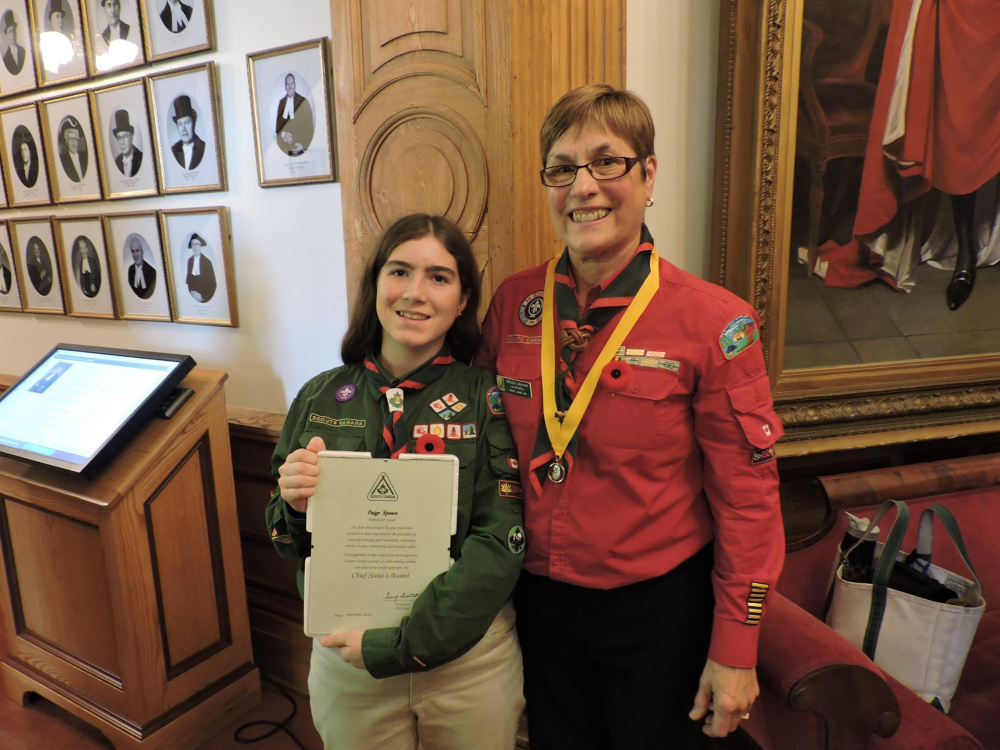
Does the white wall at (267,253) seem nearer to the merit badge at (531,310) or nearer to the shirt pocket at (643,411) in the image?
the merit badge at (531,310)

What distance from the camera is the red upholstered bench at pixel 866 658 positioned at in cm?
135

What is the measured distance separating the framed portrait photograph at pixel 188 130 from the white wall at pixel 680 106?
1675 millimetres

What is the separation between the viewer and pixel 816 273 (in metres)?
2.00

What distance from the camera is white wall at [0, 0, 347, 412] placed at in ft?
7.66

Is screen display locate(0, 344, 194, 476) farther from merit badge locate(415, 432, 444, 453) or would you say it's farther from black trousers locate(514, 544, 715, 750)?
black trousers locate(514, 544, 715, 750)

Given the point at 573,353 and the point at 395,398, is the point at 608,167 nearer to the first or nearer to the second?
the point at 573,353

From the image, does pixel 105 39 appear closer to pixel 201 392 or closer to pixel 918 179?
pixel 201 392

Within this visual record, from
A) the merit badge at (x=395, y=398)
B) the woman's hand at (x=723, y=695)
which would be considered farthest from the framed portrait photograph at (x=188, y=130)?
the woman's hand at (x=723, y=695)

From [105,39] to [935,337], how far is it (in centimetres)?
361

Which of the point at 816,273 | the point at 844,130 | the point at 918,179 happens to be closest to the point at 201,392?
the point at 816,273

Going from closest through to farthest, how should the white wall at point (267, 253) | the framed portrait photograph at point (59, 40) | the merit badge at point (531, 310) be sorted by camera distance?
1. the merit badge at point (531, 310)
2. the white wall at point (267, 253)
3. the framed portrait photograph at point (59, 40)

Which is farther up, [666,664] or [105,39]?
[105,39]

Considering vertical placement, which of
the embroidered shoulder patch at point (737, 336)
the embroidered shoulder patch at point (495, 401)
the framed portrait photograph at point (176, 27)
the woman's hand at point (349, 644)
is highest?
the framed portrait photograph at point (176, 27)

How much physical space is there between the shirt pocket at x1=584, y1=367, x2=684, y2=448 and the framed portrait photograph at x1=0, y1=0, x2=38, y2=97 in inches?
137
